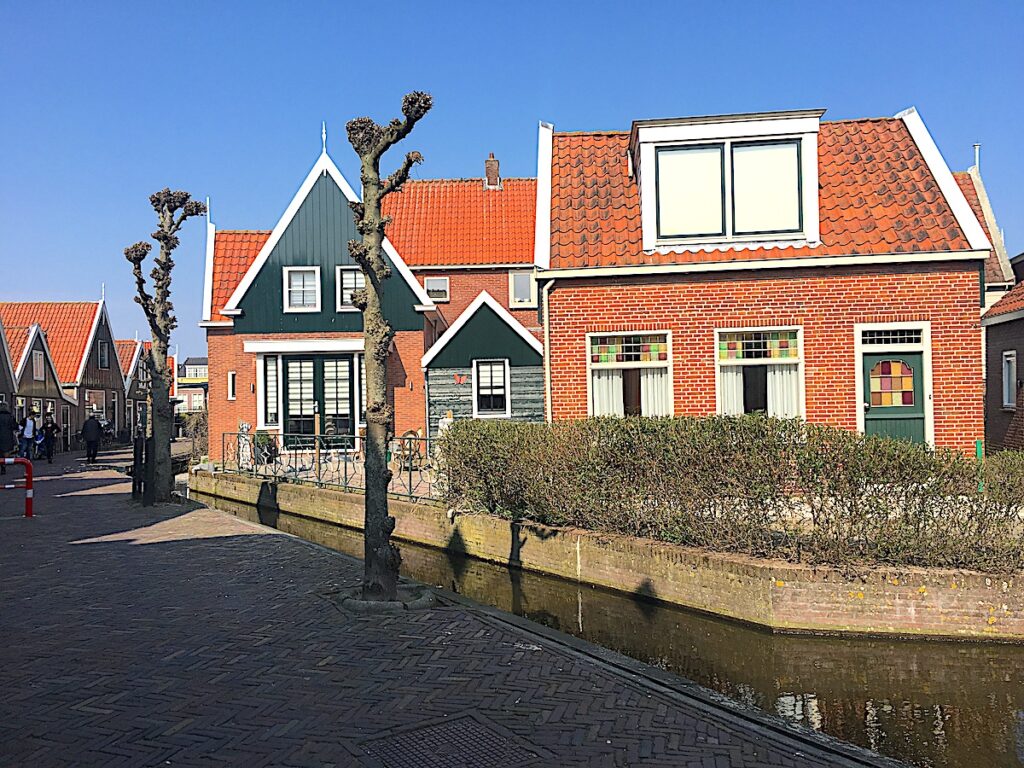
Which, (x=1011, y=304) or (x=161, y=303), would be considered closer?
(x=161, y=303)

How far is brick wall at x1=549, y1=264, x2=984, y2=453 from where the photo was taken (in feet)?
45.4

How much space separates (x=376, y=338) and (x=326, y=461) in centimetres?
1121

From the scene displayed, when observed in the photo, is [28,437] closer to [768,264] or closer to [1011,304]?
[768,264]

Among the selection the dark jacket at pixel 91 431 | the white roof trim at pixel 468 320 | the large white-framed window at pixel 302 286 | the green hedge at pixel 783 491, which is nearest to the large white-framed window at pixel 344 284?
the large white-framed window at pixel 302 286

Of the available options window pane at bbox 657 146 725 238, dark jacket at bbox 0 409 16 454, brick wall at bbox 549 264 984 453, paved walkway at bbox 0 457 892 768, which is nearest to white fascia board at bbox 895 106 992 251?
brick wall at bbox 549 264 984 453

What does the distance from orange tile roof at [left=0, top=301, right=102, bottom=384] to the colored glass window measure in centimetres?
4257

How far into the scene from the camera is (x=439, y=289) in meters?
32.5

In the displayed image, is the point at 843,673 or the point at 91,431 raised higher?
the point at 91,431

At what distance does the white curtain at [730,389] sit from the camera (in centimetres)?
1435

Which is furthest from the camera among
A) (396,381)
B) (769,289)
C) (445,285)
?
(445,285)

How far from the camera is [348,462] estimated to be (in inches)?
775

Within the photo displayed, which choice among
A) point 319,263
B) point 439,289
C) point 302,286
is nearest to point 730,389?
point 319,263

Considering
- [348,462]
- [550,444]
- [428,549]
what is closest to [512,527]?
[550,444]

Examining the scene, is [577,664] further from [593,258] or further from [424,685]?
[593,258]
